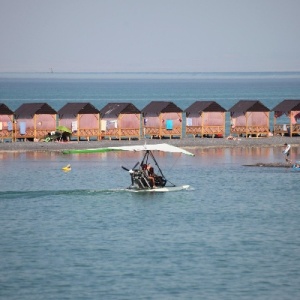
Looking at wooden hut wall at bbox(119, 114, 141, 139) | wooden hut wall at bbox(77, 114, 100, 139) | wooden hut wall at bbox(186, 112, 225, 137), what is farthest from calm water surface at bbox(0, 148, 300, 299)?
wooden hut wall at bbox(186, 112, 225, 137)

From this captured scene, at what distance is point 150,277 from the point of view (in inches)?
1880

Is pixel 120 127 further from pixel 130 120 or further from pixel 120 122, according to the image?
pixel 130 120

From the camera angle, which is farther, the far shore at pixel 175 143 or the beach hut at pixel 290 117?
the beach hut at pixel 290 117

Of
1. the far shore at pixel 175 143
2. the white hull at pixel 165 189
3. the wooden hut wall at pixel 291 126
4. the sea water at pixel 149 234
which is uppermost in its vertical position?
the wooden hut wall at pixel 291 126

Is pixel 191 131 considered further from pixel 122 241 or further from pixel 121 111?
pixel 122 241

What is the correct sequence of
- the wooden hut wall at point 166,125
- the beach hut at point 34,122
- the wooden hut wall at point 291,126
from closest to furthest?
1. the beach hut at point 34,122
2. the wooden hut wall at point 166,125
3. the wooden hut wall at point 291,126

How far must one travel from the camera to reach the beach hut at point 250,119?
106562 millimetres

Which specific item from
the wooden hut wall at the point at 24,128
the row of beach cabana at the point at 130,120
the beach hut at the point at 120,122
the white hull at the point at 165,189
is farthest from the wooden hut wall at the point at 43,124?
the white hull at the point at 165,189

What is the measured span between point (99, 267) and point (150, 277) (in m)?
2.70

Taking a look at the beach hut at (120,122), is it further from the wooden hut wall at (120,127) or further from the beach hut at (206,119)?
the beach hut at (206,119)

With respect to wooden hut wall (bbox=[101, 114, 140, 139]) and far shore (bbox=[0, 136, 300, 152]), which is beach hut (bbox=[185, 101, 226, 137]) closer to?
far shore (bbox=[0, 136, 300, 152])

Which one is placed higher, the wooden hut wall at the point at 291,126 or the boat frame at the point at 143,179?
the wooden hut wall at the point at 291,126

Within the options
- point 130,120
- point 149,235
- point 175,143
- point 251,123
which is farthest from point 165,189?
point 251,123

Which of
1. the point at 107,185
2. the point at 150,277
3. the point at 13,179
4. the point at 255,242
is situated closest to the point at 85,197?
the point at 107,185
